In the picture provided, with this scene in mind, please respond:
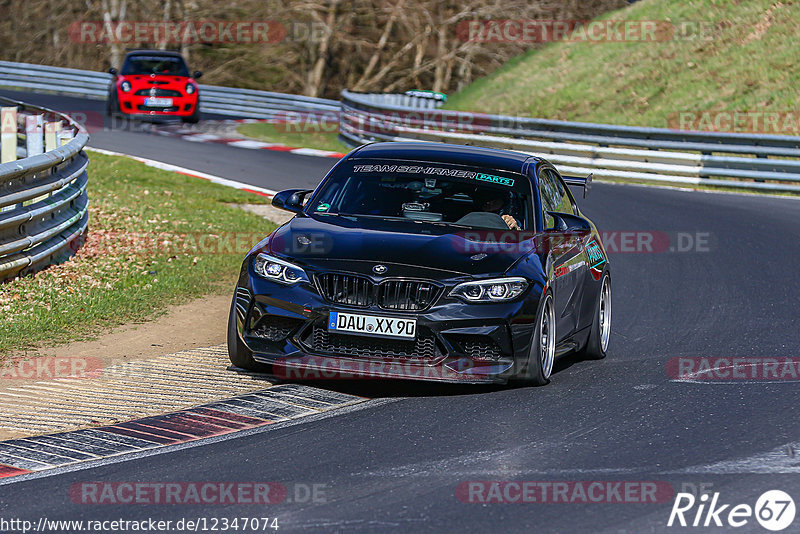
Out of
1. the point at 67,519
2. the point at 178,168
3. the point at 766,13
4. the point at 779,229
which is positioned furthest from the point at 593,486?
the point at 766,13

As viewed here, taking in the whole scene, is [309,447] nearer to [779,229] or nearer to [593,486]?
[593,486]

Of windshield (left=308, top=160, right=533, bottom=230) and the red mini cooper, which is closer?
windshield (left=308, top=160, right=533, bottom=230)

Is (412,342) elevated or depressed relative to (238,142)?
elevated

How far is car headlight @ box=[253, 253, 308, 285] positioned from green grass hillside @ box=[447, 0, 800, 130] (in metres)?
20.9

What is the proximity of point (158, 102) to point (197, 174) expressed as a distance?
8.60 meters

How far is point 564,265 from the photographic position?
334 inches

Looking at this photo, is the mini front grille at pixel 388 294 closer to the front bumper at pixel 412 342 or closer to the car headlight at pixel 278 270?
the front bumper at pixel 412 342

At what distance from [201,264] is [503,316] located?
6.05 metres

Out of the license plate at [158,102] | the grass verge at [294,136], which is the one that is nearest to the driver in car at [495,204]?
the grass verge at [294,136]

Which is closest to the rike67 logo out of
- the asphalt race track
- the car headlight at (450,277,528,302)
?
the asphalt race track

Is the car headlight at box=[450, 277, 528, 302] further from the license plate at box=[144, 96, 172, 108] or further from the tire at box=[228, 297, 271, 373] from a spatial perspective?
the license plate at box=[144, 96, 172, 108]

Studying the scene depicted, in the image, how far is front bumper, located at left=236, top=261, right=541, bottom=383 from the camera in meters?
7.46

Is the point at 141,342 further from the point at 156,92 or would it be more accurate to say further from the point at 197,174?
the point at 156,92

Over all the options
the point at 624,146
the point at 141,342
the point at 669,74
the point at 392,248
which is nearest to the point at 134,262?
the point at 141,342
